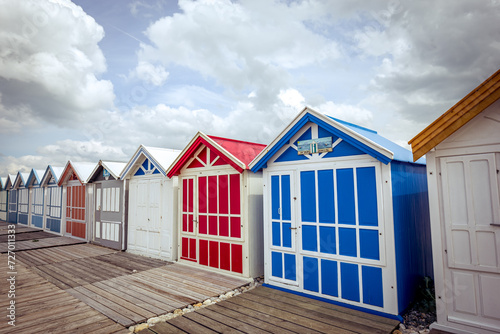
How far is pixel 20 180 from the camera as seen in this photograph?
18.4 metres

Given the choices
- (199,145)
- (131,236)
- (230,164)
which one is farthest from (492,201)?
(131,236)

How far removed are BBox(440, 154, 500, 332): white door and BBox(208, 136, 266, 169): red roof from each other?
384 centimetres

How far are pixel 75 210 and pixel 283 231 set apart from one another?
1124cm

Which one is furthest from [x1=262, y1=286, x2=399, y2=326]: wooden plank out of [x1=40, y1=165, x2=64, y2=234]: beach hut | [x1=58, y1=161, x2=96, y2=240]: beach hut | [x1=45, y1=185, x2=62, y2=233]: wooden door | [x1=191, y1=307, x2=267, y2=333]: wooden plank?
[x1=45, y1=185, x2=62, y2=233]: wooden door

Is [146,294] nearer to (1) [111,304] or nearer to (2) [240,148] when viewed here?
(1) [111,304]

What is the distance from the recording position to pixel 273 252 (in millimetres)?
5859

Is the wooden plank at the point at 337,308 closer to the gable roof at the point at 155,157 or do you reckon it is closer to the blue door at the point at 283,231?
the blue door at the point at 283,231

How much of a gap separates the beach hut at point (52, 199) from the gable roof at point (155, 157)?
22.9ft

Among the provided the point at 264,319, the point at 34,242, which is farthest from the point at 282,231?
the point at 34,242

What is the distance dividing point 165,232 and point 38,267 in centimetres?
345

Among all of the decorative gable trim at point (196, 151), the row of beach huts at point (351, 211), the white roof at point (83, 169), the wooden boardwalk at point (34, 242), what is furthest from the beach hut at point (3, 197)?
the decorative gable trim at point (196, 151)

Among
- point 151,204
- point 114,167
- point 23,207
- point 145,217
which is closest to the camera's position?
point 151,204

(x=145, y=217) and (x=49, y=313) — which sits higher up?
(x=145, y=217)

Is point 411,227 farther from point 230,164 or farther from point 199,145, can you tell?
point 199,145
